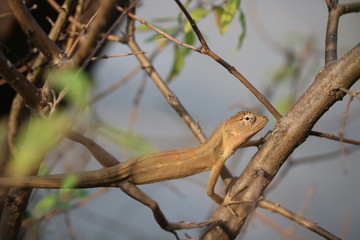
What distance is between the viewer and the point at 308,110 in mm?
1373

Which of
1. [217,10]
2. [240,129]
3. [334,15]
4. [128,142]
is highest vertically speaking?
[128,142]

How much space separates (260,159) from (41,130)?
2.54 feet

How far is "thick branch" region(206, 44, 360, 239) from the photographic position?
133cm

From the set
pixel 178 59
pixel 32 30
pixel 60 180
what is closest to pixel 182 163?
pixel 60 180

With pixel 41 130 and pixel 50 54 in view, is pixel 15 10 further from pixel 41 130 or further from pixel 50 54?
pixel 41 130

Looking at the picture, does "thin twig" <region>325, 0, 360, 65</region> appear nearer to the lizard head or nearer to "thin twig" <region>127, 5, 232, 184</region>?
the lizard head

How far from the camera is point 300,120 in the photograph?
1.38 meters

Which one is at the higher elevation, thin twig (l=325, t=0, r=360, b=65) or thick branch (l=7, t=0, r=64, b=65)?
thick branch (l=7, t=0, r=64, b=65)

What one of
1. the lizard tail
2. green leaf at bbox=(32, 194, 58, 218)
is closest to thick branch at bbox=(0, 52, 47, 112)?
the lizard tail

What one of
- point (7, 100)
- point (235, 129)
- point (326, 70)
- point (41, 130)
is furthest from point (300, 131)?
point (7, 100)

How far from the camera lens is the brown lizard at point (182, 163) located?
1.79 meters

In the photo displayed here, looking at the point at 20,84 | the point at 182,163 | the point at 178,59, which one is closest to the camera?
the point at 20,84

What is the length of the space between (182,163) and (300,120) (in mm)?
682

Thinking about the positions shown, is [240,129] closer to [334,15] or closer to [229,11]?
[229,11]
